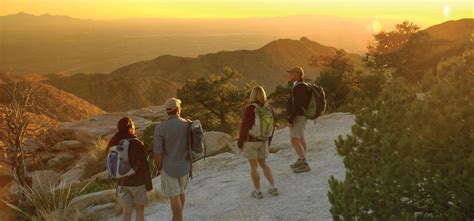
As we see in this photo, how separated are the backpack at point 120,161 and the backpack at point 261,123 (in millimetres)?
2316

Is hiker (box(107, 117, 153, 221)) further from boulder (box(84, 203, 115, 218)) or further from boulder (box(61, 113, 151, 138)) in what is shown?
boulder (box(61, 113, 151, 138))

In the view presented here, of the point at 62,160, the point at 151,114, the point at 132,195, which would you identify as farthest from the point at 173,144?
the point at 151,114

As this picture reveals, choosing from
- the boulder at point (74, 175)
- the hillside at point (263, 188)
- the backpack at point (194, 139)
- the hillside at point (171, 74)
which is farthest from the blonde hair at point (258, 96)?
the hillside at point (171, 74)

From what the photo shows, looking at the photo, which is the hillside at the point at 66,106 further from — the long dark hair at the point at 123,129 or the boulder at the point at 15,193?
the long dark hair at the point at 123,129

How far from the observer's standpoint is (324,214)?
8242mm

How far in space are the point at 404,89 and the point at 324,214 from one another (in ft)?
12.3

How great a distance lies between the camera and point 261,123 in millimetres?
8516

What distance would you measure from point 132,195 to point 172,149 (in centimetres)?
89

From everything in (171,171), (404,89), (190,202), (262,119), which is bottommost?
(190,202)

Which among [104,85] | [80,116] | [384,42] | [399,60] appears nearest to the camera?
[399,60]

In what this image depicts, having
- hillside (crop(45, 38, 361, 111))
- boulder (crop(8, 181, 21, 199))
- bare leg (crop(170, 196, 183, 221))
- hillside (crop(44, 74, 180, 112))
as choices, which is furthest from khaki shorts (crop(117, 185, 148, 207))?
hillside (crop(44, 74, 180, 112))

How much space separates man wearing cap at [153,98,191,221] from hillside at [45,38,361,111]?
81.0m

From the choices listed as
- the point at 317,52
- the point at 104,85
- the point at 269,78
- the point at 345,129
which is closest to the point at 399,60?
the point at 345,129

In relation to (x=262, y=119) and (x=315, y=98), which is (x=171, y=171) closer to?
(x=262, y=119)
